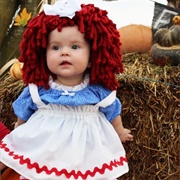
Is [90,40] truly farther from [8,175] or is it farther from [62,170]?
[8,175]

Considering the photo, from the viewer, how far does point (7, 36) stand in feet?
9.96

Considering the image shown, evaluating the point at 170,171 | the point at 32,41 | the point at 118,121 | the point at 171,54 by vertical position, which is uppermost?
the point at 32,41

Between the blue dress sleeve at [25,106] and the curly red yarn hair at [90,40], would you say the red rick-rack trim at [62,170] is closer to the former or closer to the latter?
the blue dress sleeve at [25,106]

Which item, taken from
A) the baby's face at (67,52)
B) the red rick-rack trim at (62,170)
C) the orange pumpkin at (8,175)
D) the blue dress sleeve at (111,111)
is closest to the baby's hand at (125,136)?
the blue dress sleeve at (111,111)

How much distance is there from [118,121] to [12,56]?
117 cm

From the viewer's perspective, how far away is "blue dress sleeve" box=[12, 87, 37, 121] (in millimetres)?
1957

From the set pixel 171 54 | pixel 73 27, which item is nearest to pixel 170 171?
pixel 171 54

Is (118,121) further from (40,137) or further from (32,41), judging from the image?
(32,41)

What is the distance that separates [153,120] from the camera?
7.73ft

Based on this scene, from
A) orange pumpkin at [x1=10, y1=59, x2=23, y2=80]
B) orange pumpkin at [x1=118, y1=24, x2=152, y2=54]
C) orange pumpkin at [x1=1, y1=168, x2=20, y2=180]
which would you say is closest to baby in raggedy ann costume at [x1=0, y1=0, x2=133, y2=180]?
orange pumpkin at [x1=1, y1=168, x2=20, y2=180]

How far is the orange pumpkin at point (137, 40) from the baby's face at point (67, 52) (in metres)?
0.99

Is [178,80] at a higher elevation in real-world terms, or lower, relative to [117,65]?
lower

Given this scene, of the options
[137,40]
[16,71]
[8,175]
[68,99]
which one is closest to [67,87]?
[68,99]

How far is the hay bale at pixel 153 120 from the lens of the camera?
2.35m
